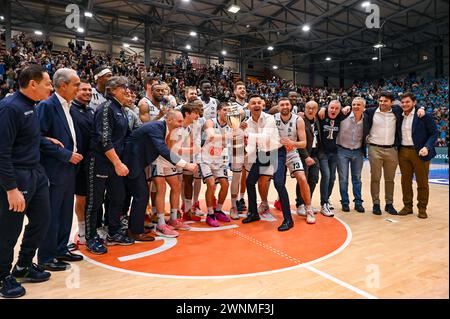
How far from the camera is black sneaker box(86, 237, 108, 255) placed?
3775mm

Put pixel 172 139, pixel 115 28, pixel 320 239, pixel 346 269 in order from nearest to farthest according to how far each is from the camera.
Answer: pixel 346 269, pixel 320 239, pixel 172 139, pixel 115 28

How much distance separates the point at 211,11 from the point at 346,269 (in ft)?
66.0

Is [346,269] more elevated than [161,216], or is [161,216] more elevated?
[161,216]

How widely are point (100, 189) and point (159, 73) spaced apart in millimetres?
16998

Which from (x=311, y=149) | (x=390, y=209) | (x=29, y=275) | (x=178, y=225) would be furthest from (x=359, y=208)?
(x=29, y=275)

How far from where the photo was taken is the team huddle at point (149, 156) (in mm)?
2859

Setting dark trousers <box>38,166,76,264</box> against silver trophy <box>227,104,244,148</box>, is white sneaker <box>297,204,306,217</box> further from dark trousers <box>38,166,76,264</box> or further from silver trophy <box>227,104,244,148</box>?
dark trousers <box>38,166,76,264</box>

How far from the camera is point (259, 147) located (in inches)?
196

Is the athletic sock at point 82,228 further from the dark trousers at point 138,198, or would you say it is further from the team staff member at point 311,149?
the team staff member at point 311,149

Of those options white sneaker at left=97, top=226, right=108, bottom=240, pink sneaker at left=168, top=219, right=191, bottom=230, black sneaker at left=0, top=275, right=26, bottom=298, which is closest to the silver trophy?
pink sneaker at left=168, top=219, right=191, bottom=230

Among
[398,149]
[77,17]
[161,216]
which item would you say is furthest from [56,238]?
[77,17]

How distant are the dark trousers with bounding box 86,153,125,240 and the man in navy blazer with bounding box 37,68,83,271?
0.93 feet

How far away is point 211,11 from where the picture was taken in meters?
20.5

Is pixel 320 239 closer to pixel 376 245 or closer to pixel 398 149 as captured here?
pixel 376 245
